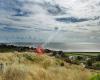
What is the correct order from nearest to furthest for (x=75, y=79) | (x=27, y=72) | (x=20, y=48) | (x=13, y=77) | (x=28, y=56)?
(x=13, y=77)
(x=27, y=72)
(x=75, y=79)
(x=28, y=56)
(x=20, y=48)

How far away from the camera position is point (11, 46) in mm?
41125

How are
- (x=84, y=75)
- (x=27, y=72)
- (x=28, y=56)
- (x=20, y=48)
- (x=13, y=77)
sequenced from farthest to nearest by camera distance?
(x=20, y=48) < (x=28, y=56) < (x=84, y=75) < (x=27, y=72) < (x=13, y=77)

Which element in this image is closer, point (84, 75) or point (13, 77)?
point (13, 77)

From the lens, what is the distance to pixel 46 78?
32.7 feet

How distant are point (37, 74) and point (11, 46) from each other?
31.6 m

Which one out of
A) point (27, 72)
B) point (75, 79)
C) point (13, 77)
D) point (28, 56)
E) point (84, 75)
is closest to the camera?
point (13, 77)

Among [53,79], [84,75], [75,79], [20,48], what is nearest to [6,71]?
[53,79]

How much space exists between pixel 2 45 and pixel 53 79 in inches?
1283

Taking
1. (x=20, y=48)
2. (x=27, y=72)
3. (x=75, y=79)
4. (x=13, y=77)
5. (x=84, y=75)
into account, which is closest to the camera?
(x=13, y=77)

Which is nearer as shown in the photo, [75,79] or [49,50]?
[75,79]

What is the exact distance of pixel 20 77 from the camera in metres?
9.03

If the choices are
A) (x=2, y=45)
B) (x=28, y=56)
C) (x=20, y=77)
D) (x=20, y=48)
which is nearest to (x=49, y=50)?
(x=20, y=48)

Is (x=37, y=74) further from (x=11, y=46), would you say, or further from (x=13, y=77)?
(x=11, y=46)

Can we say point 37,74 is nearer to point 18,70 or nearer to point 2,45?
point 18,70
